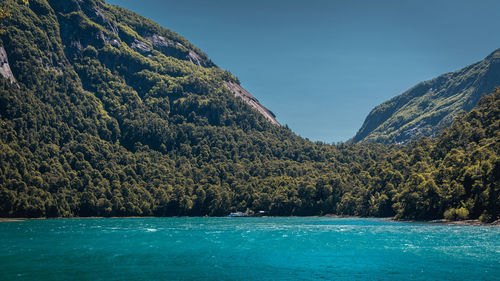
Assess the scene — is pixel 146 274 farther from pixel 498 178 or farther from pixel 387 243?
pixel 498 178

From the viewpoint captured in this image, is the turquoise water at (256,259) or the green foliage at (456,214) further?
the green foliage at (456,214)

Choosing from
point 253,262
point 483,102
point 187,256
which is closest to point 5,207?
point 187,256

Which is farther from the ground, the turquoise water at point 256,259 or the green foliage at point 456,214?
the green foliage at point 456,214

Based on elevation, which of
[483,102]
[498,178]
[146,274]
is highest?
[483,102]

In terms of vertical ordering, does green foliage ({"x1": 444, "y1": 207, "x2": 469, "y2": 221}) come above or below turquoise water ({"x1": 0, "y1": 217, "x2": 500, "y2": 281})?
above

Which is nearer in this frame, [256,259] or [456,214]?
[256,259]

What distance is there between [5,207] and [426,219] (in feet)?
536

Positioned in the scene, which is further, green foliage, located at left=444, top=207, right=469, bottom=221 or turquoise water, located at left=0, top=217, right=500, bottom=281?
green foliage, located at left=444, top=207, right=469, bottom=221

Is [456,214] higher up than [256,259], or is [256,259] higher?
[456,214]

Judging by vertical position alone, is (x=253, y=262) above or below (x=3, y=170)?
below

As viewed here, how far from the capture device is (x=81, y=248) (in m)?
75.0

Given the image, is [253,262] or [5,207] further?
[5,207]

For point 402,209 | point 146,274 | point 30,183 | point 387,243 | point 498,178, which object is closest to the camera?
point 146,274

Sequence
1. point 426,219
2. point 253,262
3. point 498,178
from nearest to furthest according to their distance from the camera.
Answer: point 253,262, point 498,178, point 426,219
